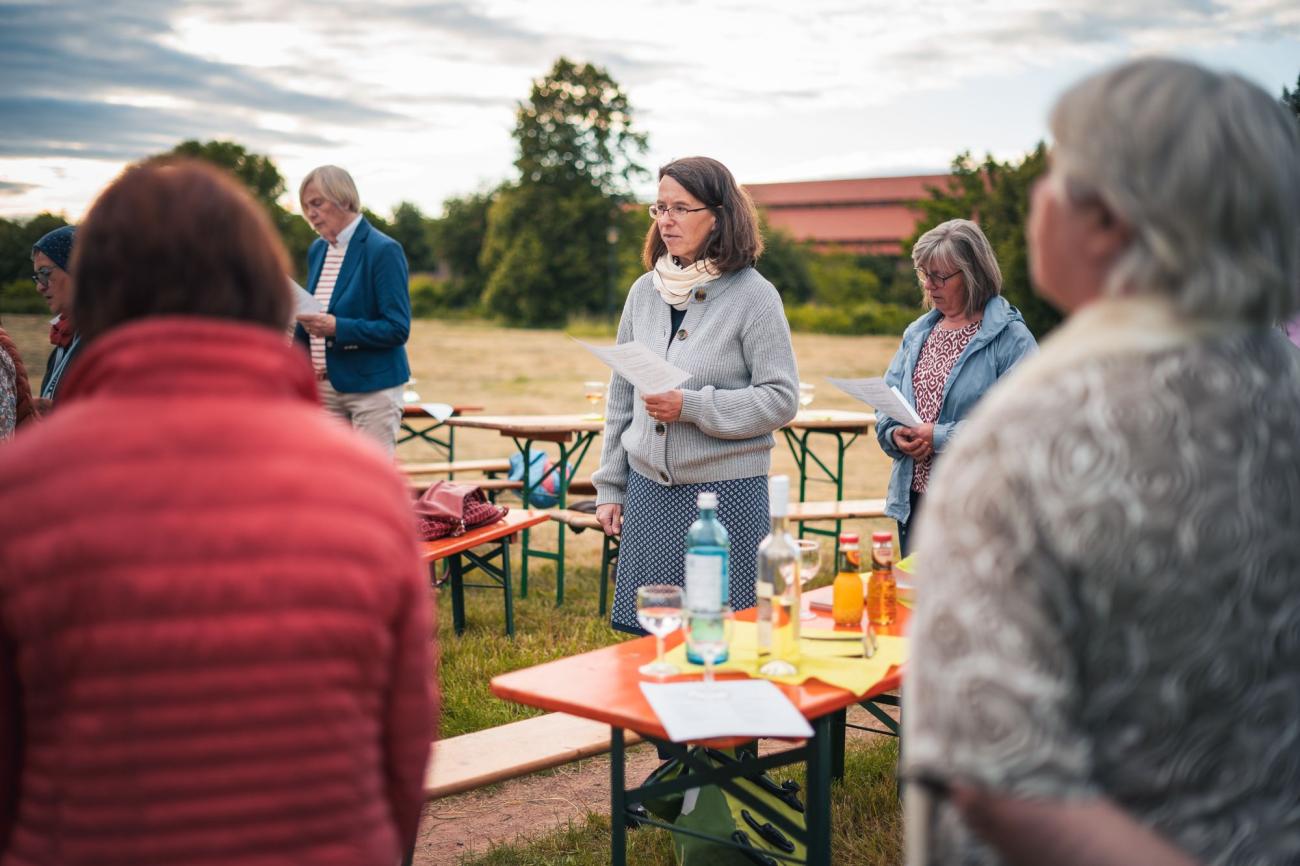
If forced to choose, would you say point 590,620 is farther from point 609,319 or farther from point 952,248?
point 609,319

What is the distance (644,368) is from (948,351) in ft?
4.81

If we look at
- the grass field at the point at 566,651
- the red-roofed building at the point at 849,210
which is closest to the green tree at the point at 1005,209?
the grass field at the point at 566,651

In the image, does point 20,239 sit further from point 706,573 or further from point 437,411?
point 706,573

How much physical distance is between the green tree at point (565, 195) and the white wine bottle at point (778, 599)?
46.5m

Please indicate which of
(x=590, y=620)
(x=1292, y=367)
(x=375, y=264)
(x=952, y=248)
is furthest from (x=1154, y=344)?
(x=590, y=620)

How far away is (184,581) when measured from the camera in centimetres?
115

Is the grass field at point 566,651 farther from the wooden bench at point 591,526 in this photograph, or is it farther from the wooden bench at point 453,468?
the wooden bench at point 453,468

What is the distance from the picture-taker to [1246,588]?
1087 mm

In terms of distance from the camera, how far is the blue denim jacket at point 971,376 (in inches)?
156

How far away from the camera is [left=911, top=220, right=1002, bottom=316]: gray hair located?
401cm

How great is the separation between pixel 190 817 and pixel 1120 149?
1.18 metres

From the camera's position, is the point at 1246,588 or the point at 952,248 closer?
the point at 1246,588

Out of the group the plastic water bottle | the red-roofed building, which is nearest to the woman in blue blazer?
the plastic water bottle

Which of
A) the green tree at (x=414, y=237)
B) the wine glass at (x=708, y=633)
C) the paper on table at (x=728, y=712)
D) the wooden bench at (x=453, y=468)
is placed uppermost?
the green tree at (x=414, y=237)
